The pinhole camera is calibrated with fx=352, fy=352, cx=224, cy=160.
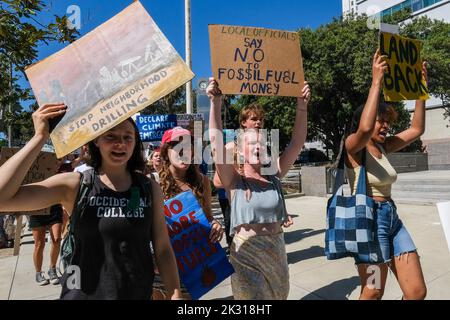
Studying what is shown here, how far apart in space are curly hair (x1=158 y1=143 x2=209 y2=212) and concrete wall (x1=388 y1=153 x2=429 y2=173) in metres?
16.7

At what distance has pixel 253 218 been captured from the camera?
7.61 feet

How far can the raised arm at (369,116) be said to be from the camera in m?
2.47

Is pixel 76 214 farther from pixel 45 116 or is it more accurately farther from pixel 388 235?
pixel 388 235

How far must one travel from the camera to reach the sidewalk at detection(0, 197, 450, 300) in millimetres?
3990

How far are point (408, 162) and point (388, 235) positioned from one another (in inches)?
718

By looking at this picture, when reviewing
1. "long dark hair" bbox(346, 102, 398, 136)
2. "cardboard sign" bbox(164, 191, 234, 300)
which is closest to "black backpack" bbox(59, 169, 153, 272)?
"cardboard sign" bbox(164, 191, 234, 300)

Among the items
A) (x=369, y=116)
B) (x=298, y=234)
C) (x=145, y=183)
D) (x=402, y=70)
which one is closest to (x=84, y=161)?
(x=145, y=183)

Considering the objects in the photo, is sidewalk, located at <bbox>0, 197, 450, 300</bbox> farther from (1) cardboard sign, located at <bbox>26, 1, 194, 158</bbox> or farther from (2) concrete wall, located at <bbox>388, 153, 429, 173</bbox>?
(2) concrete wall, located at <bbox>388, 153, 429, 173</bbox>

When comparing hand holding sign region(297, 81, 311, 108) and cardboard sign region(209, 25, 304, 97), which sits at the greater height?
cardboard sign region(209, 25, 304, 97)

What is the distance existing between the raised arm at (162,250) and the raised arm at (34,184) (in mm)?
404

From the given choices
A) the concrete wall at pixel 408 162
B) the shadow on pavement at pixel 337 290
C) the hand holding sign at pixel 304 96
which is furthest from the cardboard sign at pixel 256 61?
the concrete wall at pixel 408 162

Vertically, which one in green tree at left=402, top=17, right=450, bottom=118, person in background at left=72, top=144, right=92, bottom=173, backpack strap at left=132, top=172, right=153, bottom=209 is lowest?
backpack strap at left=132, top=172, right=153, bottom=209
